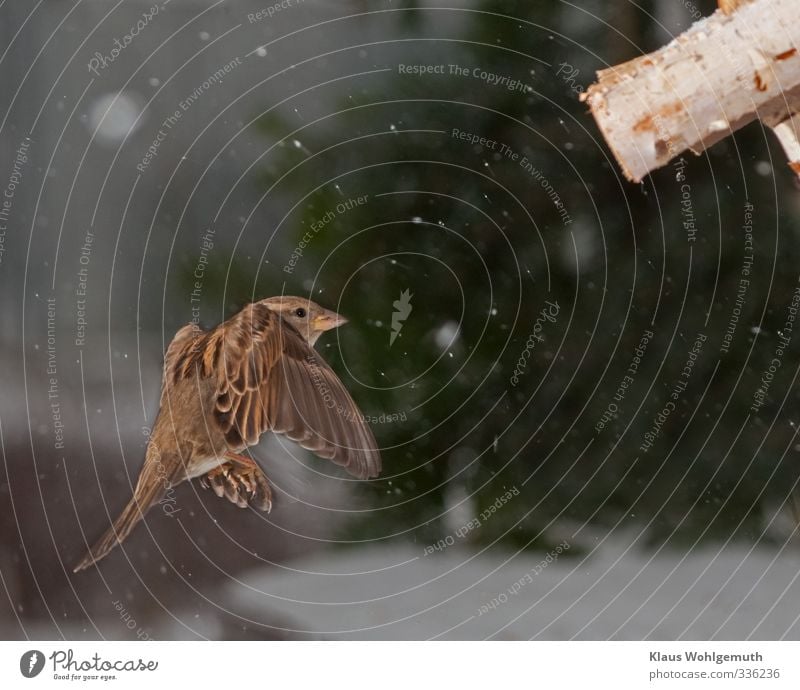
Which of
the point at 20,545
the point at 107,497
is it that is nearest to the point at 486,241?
the point at 107,497

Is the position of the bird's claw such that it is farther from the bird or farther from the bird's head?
the bird's head

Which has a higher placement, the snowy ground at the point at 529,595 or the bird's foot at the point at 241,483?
the bird's foot at the point at 241,483

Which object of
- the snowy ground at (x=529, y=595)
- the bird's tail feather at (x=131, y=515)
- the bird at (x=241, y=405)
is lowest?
the snowy ground at (x=529, y=595)

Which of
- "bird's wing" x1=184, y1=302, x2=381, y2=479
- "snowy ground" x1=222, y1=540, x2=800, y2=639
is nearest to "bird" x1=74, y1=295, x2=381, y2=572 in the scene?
"bird's wing" x1=184, y1=302, x2=381, y2=479

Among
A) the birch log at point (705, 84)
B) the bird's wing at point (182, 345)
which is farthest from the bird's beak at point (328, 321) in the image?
the birch log at point (705, 84)

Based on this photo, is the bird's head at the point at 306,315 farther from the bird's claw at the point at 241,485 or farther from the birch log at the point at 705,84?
the birch log at the point at 705,84

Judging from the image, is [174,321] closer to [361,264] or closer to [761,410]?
[361,264]

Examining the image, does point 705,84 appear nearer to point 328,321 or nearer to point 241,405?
point 328,321
